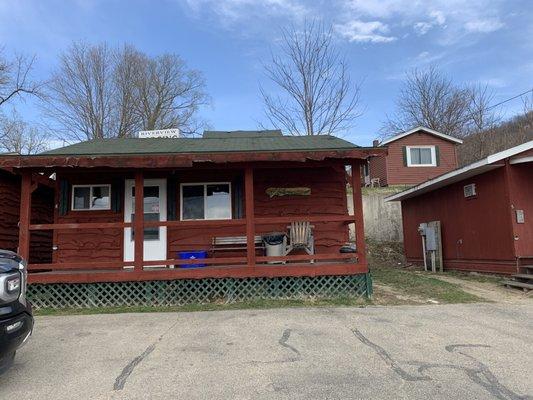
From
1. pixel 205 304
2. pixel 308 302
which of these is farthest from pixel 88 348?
pixel 308 302

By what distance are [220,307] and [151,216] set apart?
3.07 metres

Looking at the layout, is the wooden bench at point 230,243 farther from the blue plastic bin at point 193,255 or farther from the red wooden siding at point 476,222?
the red wooden siding at point 476,222

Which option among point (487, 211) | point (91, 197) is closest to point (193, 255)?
point (91, 197)

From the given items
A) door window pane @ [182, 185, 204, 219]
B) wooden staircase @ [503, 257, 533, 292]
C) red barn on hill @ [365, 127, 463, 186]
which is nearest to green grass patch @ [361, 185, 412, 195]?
red barn on hill @ [365, 127, 463, 186]

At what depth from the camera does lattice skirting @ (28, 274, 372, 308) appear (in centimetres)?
833

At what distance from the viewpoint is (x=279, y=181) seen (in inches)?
405

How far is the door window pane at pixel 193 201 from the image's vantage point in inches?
394

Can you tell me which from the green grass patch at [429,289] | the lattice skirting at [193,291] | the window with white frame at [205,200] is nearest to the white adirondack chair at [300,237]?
the lattice skirting at [193,291]

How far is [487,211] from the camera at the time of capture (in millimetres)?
11883

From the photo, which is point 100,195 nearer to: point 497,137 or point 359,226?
point 359,226

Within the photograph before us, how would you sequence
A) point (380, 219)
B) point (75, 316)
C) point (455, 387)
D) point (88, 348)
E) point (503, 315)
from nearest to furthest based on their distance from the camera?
point (455, 387)
point (88, 348)
point (503, 315)
point (75, 316)
point (380, 219)

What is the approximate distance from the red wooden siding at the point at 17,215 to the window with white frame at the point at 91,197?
5.43 ft

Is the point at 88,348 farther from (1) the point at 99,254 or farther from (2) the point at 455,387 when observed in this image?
(1) the point at 99,254

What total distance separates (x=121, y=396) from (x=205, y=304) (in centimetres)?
427
